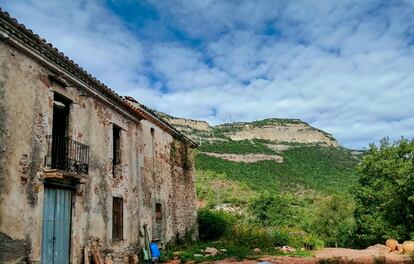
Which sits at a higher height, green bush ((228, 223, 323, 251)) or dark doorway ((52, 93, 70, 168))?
dark doorway ((52, 93, 70, 168))

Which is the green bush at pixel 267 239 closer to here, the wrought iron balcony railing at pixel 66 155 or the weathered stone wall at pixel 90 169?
the weathered stone wall at pixel 90 169

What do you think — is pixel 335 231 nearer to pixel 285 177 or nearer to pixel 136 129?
pixel 136 129

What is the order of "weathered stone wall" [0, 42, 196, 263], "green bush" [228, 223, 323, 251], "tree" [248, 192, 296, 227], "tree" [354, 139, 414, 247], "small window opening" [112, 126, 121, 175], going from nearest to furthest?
"weathered stone wall" [0, 42, 196, 263] < "small window opening" [112, 126, 121, 175] < "green bush" [228, 223, 323, 251] < "tree" [354, 139, 414, 247] < "tree" [248, 192, 296, 227]

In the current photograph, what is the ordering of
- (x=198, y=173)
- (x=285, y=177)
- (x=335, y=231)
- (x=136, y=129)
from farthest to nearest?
(x=285, y=177) < (x=198, y=173) < (x=335, y=231) < (x=136, y=129)

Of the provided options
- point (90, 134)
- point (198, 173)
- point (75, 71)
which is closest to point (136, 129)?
point (90, 134)

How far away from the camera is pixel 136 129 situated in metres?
16.8

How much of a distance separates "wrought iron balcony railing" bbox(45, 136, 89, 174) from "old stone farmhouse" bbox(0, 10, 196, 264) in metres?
0.03

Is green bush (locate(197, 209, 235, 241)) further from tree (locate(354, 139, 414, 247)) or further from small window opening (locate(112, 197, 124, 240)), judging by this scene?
small window opening (locate(112, 197, 124, 240))

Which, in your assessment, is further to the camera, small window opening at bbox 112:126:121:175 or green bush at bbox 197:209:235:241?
green bush at bbox 197:209:235:241

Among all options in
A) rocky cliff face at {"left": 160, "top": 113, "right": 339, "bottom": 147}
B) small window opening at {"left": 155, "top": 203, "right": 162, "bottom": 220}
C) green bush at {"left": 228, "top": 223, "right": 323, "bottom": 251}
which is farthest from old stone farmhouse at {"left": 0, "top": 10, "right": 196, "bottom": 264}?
rocky cliff face at {"left": 160, "top": 113, "right": 339, "bottom": 147}

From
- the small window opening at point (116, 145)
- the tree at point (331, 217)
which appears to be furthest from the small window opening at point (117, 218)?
the tree at point (331, 217)

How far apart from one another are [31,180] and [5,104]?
1.99 metres

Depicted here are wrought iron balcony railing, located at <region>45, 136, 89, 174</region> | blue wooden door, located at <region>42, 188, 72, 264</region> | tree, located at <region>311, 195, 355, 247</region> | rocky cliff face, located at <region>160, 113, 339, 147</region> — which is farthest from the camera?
rocky cliff face, located at <region>160, 113, 339, 147</region>

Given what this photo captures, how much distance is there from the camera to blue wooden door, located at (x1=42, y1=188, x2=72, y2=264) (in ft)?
33.7
